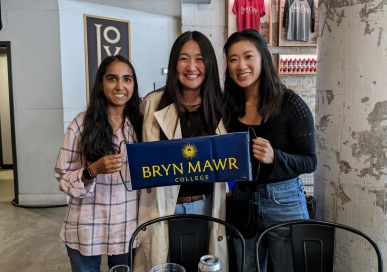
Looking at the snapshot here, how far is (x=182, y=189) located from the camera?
63.6 inches

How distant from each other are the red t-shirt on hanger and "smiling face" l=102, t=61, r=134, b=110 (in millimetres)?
3225

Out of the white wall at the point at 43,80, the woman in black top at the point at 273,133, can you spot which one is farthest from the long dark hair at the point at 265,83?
the white wall at the point at 43,80

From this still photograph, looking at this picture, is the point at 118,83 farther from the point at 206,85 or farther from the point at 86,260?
the point at 86,260

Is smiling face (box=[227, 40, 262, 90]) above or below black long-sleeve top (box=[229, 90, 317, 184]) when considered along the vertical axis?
above

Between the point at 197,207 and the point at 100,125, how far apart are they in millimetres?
603

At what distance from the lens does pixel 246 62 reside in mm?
1478

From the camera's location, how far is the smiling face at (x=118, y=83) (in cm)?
157

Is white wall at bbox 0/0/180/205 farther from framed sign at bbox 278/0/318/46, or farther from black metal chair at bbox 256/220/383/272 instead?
black metal chair at bbox 256/220/383/272

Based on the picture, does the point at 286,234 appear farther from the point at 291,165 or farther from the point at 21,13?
the point at 21,13

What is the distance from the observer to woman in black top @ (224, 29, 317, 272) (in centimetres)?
140

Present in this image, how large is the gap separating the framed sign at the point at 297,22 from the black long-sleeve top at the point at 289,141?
11.0 ft

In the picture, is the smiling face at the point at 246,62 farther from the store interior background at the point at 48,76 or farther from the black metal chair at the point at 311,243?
the store interior background at the point at 48,76

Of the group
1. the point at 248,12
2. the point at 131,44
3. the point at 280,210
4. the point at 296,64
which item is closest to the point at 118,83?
the point at 280,210

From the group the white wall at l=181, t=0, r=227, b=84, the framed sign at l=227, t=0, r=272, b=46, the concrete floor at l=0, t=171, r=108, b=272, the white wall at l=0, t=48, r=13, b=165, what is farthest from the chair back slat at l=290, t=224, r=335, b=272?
the white wall at l=0, t=48, r=13, b=165
